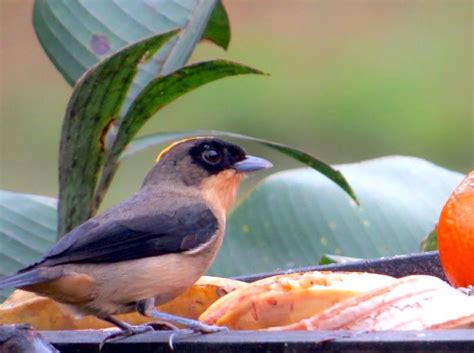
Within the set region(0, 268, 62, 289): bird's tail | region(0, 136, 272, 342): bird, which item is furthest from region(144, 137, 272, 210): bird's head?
region(0, 268, 62, 289): bird's tail

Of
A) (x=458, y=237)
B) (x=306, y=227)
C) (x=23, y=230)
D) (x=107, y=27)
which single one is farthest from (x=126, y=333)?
(x=306, y=227)

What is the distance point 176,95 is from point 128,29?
46 centimetres

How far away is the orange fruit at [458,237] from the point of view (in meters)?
2.70

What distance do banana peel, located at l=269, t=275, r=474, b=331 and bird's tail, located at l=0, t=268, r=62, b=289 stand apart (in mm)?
677

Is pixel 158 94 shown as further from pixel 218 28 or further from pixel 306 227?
pixel 306 227

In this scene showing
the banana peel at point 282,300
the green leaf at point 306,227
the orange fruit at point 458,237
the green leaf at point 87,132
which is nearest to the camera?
the banana peel at point 282,300

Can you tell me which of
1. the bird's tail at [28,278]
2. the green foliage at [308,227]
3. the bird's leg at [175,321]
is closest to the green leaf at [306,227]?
the green foliage at [308,227]

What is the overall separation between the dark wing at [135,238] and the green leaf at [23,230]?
0.53 meters

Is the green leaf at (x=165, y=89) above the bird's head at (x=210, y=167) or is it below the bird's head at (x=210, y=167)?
above

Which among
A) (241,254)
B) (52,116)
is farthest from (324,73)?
(241,254)

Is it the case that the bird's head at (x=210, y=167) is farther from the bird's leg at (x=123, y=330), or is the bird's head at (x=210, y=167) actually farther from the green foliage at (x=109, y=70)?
the bird's leg at (x=123, y=330)

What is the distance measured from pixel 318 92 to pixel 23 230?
10.7 metres

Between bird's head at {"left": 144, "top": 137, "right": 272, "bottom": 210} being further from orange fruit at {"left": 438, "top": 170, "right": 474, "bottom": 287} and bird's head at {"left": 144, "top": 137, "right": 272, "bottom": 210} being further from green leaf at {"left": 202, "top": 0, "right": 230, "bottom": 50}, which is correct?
orange fruit at {"left": 438, "top": 170, "right": 474, "bottom": 287}

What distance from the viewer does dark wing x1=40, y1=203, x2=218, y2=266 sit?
9.46 ft
